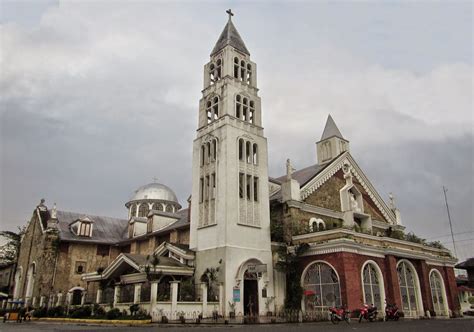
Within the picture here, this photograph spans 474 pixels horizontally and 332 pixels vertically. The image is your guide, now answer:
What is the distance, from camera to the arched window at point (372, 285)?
26016 millimetres

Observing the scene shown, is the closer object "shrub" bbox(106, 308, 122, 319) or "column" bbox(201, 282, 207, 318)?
"shrub" bbox(106, 308, 122, 319)

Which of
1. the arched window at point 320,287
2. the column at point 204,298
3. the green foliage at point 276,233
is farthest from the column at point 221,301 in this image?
the green foliage at point 276,233

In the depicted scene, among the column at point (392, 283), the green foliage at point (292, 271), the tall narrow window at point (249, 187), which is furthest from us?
the tall narrow window at point (249, 187)

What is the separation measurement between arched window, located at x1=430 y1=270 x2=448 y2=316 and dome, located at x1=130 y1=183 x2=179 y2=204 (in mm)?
37909

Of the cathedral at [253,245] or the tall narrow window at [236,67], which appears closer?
the cathedral at [253,245]

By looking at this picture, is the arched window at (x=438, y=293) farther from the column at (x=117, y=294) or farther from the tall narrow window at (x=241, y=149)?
the column at (x=117, y=294)

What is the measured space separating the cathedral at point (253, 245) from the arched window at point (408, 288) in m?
0.08

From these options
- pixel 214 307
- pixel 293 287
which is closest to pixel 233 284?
pixel 214 307

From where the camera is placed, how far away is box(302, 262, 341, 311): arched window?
1007 inches

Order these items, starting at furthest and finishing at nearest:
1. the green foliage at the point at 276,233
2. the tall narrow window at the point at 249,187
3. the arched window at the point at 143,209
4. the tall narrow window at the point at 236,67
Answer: the arched window at the point at 143,209 → the tall narrow window at the point at 236,67 → the green foliage at the point at 276,233 → the tall narrow window at the point at 249,187

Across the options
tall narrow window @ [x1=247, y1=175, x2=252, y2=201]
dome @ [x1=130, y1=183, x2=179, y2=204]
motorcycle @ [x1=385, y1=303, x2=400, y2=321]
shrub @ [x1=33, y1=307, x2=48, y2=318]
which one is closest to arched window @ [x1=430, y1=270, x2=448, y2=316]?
motorcycle @ [x1=385, y1=303, x2=400, y2=321]

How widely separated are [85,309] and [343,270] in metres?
16.9

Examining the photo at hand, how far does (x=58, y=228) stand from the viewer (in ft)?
141

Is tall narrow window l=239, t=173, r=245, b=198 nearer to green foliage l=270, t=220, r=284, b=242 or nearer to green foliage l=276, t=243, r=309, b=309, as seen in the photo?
green foliage l=270, t=220, r=284, b=242
